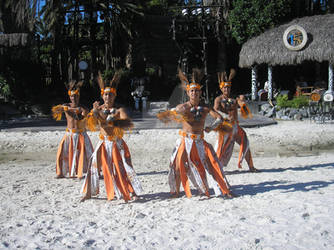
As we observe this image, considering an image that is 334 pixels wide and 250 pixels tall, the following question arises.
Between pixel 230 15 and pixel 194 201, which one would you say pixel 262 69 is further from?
pixel 194 201

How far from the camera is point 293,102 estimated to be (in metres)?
14.0

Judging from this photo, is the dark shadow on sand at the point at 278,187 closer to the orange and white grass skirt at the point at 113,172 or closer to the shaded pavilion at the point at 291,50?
the orange and white grass skirt at the point at 113,172

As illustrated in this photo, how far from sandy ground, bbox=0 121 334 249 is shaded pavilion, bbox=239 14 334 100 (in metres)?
8.72

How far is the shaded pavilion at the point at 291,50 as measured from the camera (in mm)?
14266

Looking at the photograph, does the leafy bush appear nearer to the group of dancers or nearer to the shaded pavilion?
the shaded pavilion

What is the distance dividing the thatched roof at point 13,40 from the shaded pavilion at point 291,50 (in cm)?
964

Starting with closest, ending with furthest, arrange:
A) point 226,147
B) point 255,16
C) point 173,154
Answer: point 173,154 < point 226,147 < point 255,16

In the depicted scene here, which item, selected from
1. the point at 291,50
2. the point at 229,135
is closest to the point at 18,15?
the point at 291,50

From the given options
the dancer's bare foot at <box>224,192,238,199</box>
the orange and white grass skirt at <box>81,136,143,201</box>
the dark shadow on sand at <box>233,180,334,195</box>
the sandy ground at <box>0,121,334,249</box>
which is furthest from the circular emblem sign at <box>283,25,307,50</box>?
the orange and white grass skirt at <box>81,136,143,201</box>

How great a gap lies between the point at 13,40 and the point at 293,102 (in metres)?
12.0

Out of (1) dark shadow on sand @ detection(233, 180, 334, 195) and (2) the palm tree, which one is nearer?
(1) dark shadow on sand @ detection(233, 180, 334, 195)

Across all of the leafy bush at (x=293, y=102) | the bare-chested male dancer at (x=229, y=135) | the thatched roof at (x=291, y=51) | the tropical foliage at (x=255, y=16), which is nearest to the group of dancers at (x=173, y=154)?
the bare-chested male dancer at (x=229, y=135)

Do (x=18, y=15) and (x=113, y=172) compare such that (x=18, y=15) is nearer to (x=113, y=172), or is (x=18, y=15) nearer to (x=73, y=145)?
(x=73, y=145)

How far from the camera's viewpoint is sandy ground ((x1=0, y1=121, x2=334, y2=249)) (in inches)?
130
